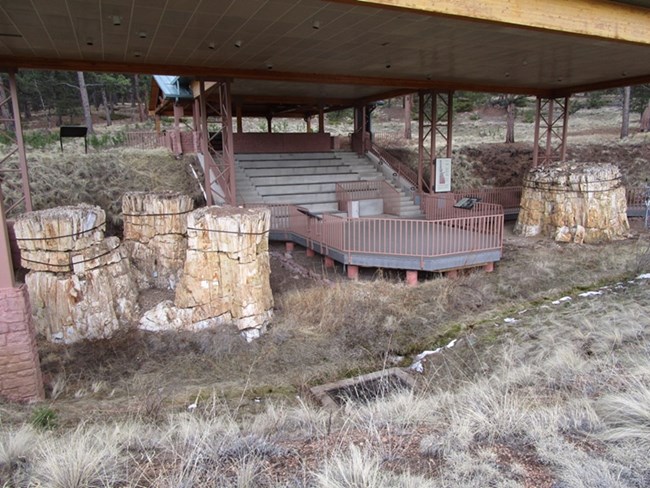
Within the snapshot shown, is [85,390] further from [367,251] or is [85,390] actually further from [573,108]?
[573,108]

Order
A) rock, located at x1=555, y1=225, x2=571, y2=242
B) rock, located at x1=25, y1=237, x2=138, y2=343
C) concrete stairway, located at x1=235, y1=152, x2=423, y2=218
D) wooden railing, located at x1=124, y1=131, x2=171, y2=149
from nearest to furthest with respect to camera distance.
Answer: rock, located at x1=25, y1=237, x2=138, y2=343
rock, located at x1=555, y1=225, x2=571, y2=242
concrete stairway, located at x1=235, y1=152, x2=423, y2=218
wooden railing, located at x1=124, y1=131, x2=171, y2=149

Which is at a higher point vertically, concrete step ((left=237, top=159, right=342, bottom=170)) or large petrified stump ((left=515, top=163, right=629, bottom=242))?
concrete step ((left=237, top=159, right=342, bottom=170))

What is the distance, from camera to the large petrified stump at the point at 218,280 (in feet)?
26.3

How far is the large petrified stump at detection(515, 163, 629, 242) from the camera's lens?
13.4 meters

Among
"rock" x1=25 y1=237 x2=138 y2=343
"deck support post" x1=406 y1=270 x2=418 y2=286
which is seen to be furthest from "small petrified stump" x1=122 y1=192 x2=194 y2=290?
→ "deck support post" x1=406 y1=270 x2=418 y2=286

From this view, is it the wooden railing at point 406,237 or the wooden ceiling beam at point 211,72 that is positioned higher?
the wooden ceiling beam at point 211,72

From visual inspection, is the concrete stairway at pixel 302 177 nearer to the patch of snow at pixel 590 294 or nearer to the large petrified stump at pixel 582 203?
the large petrified stump at pixel 582 203

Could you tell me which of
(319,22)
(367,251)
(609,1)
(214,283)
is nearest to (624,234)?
(609,1)

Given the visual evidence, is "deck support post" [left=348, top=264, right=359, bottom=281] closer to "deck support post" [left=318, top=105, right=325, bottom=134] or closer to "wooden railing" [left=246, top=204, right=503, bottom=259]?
"wooden railing" [left=246, top=204, right=503, bottom=259]

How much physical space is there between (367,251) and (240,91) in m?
11.3

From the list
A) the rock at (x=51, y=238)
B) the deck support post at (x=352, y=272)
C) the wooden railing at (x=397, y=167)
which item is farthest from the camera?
the wooden railing at (x=397, y=167)

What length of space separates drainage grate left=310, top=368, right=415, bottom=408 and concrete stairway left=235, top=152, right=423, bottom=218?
10158mm

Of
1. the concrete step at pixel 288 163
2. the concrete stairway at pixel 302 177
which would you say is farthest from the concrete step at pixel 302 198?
the concrete step at pixel 288 163

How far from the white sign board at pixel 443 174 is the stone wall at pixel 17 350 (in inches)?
573
